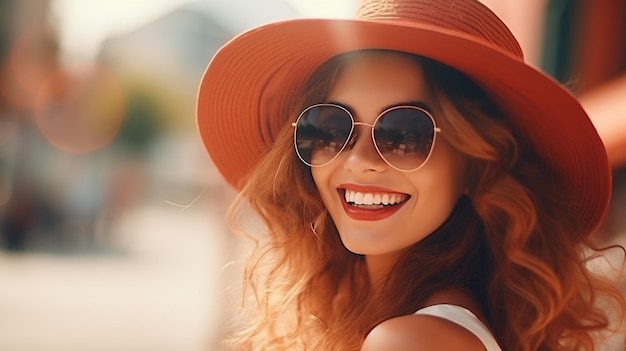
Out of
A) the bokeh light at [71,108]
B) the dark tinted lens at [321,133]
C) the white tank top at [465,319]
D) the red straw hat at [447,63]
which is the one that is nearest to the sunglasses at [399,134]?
the dark tinted lens at [321,133]

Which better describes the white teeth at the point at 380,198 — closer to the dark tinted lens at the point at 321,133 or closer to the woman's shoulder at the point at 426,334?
the dark tinted lens at the point at 321,133

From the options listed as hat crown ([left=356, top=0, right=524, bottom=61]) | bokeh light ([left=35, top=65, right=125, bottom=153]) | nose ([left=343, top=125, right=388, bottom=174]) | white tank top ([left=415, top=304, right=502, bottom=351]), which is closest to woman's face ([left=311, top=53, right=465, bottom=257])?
nose ([left=343, top=125, right=388, bottom=174])

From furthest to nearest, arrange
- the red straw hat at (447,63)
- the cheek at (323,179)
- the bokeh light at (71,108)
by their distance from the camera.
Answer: the bokeh light at (71,108)
the cheek at (323,179)
the red straw hat at (447,63)


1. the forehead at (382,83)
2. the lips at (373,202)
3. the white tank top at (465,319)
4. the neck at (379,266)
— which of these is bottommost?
the neck at (379,266)

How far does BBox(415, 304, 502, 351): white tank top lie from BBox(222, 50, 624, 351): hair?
0.51 feet

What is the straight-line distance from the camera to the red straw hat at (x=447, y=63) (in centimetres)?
186

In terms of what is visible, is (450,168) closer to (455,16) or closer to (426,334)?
(455,16)

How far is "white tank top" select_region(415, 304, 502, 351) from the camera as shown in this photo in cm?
174

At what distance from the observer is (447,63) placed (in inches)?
77.2

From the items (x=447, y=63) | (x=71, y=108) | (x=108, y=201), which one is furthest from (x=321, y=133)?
(x=71, y=108)

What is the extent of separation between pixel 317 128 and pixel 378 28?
1.01 feet

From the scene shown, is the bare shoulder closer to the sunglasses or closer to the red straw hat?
the sunglasses

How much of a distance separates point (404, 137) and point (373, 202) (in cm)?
18

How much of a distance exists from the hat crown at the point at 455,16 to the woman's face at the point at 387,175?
0.11 metres
